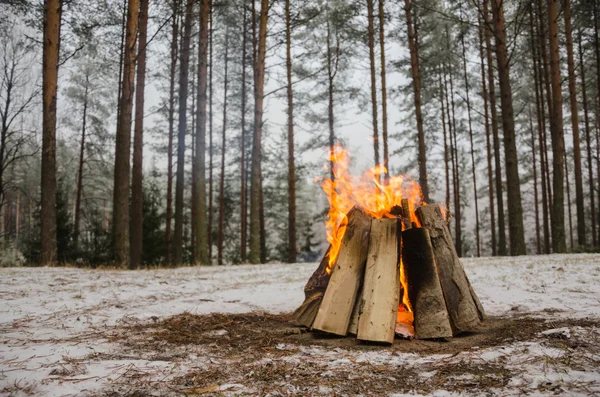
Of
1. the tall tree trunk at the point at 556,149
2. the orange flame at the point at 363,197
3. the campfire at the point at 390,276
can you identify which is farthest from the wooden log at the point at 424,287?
the tall tree trunk at the point at 556,149

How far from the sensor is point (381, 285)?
3318 millimetres

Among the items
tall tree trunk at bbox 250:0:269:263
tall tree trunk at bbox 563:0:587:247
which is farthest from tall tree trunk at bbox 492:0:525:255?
tall tree trunk at bbox 250:0:269:263

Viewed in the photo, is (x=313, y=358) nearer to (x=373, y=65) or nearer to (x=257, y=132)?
(x=257, y=132)

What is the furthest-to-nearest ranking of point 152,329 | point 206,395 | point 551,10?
point 551,10, point 152,329, point 206,395

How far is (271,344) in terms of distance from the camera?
3.09 metres

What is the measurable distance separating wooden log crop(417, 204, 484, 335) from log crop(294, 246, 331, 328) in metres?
1.19

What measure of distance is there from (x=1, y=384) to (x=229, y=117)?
67.8 feet

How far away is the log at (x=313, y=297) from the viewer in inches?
147

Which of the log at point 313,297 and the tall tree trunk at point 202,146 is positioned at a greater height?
the tall tree trunk at point 202,146

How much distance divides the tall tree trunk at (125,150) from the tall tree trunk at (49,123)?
1.63 m

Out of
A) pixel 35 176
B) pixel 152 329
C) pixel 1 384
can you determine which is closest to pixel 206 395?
pixel 1 384

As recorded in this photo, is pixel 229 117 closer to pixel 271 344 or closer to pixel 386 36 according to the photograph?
pixel 386 36

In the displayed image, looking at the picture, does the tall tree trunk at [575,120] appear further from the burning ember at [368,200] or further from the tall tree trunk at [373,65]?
the burning ember at [368,200]

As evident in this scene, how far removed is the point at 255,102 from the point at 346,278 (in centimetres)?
978
